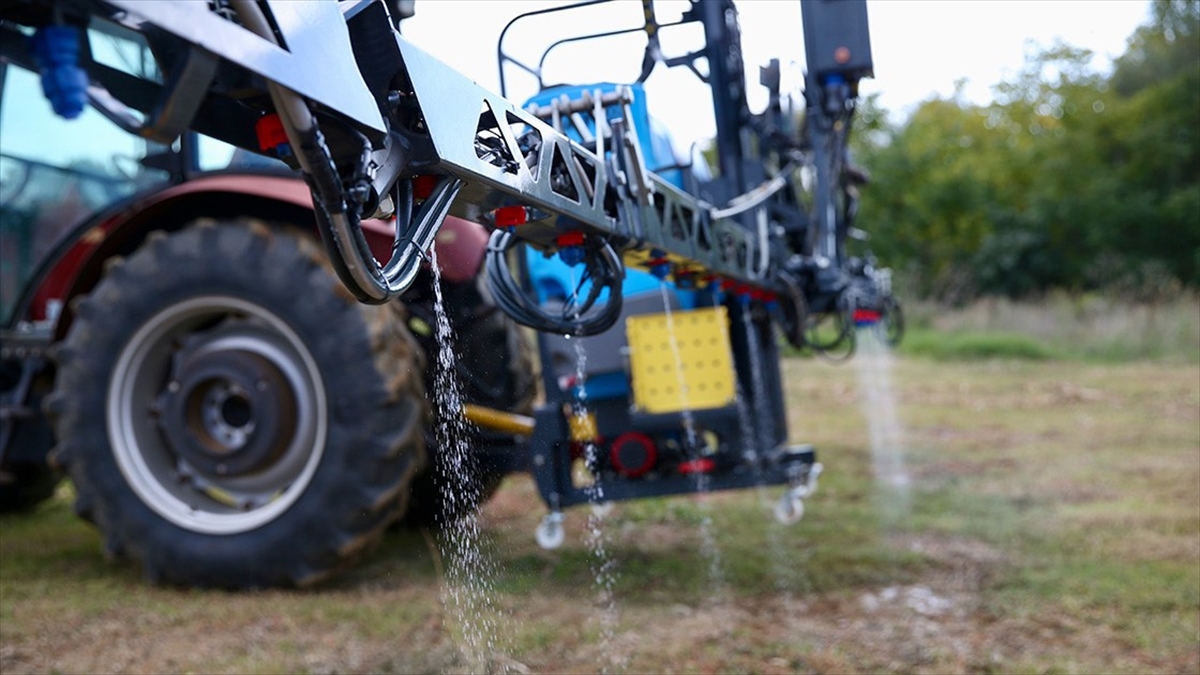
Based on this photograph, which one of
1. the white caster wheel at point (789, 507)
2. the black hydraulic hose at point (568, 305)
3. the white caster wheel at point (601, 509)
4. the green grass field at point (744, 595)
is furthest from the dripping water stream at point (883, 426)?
the black hydraulic hose at point (568, 305)

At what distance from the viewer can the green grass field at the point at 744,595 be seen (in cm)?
304

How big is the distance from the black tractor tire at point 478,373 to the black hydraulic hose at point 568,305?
313mm

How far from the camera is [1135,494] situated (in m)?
5.52

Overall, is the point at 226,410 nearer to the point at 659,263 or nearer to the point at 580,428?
the point at 580,428

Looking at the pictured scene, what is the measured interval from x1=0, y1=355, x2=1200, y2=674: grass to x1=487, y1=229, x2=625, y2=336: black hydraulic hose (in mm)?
522

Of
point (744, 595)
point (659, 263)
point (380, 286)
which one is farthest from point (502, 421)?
point (380, 286)

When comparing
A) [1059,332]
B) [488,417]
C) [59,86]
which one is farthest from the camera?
[1059,332]

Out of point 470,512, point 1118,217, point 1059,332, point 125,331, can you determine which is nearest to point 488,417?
point 125,331

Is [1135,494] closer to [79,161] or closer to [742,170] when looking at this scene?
[742,170]

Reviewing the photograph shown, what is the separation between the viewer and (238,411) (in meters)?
3.81

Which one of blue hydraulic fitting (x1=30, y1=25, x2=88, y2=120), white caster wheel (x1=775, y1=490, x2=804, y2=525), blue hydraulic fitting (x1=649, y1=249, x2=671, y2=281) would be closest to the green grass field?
white caster wheel (x1=775, y1=490, x2=804, y2=525)

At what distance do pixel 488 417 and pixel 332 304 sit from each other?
82cm

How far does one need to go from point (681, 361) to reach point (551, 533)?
30.9 inches

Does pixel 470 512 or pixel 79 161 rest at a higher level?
pixel 79 161
